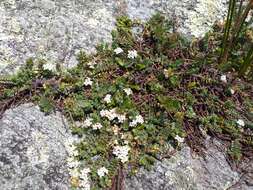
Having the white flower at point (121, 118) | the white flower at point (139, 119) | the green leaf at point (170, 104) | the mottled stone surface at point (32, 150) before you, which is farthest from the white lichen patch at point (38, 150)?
the green leaf at point (170, 104)

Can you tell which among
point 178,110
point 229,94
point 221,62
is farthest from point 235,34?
point 178,110

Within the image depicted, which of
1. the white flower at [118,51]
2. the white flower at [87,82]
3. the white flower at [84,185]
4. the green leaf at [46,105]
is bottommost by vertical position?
the white flower at [84,185]

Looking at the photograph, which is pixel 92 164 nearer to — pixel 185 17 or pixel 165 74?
pixel 165 74

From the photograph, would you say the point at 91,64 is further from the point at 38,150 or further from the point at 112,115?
the point at 38,150

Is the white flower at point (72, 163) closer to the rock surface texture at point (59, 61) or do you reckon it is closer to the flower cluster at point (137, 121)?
the rock surface texture at point (59, 61)

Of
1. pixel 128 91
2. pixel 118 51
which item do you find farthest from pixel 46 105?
pixel 118 51

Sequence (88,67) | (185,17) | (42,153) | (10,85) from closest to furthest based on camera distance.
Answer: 1. (42,153)
2. (10,85)
3. (88,67)
4. (185,17)
